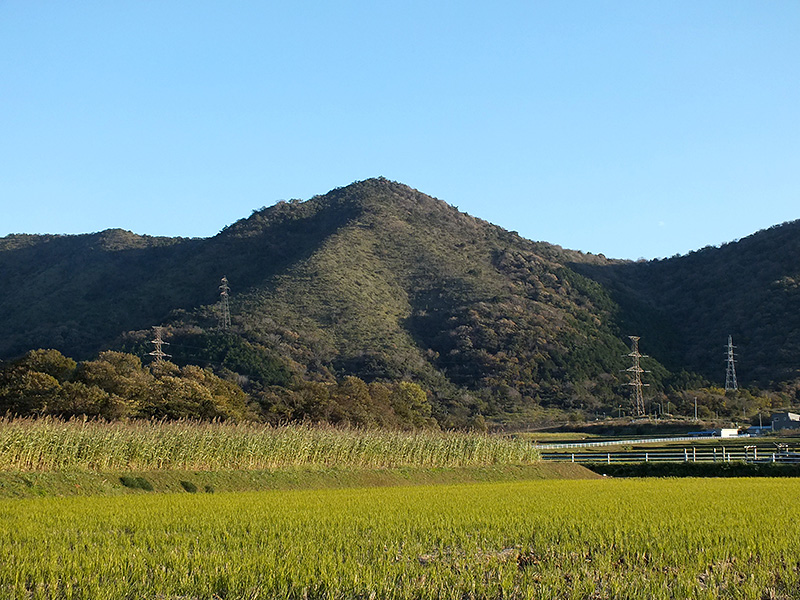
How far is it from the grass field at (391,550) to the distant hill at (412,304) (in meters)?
61.7

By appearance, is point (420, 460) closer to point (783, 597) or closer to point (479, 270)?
point (783, 597)

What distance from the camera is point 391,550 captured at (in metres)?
10.4

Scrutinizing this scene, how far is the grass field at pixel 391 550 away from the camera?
8.09 metres

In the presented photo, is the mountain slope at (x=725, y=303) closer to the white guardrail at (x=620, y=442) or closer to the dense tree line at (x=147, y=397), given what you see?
the white guardrail at (x=620, y=442)

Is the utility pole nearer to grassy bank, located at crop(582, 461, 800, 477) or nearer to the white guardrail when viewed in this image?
the white guardrail

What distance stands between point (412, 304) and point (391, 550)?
9131 cm

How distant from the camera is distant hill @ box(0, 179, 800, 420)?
86.1 m

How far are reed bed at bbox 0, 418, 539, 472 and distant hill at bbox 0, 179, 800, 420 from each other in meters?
42.2

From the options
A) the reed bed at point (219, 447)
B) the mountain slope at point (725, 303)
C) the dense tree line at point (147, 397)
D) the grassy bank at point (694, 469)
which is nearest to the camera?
the reed bed at point (219, 447)

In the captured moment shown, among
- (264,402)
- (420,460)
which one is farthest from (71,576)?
(264,402)

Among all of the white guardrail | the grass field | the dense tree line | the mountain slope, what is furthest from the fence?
the mountain slope

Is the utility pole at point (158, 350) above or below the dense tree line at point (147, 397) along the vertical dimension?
above

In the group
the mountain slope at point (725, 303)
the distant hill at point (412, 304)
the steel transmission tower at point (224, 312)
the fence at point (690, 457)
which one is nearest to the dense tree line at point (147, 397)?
the fence at point (690, 457)

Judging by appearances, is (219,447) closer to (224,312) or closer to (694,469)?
(694,469)
